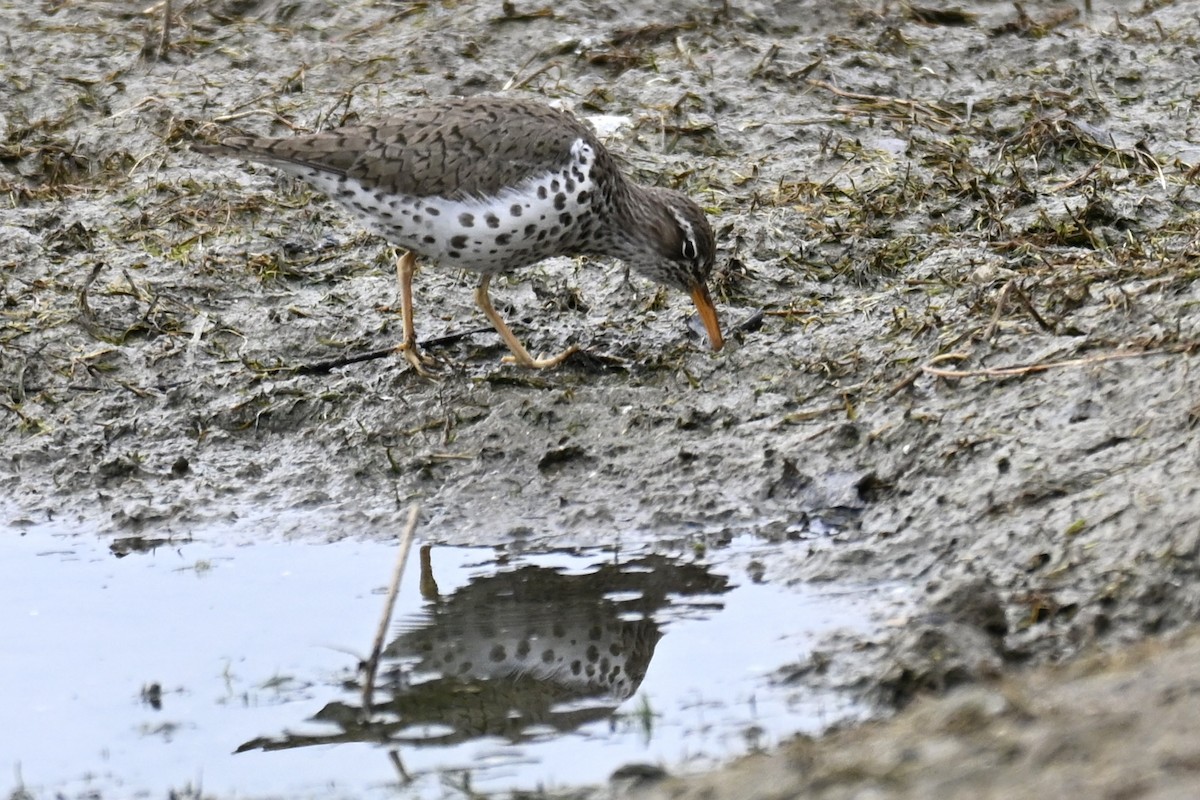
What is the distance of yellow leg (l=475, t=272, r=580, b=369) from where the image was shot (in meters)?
8.04

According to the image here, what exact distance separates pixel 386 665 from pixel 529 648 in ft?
1.76

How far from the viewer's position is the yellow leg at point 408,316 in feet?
26.3

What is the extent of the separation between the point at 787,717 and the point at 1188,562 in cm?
143

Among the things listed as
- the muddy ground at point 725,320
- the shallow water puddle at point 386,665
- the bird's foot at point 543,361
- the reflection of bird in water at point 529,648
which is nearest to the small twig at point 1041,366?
the muddy ground at point 725,320

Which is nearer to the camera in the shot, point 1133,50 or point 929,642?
point 929,642

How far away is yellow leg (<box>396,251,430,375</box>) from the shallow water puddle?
1412mm

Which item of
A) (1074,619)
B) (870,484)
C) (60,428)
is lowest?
(60,428)

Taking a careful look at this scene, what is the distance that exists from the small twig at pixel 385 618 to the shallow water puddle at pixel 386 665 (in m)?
0.09

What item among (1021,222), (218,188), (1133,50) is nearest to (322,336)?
(218,188)

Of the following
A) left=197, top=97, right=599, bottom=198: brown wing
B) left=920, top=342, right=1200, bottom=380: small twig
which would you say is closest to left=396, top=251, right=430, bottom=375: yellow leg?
left=197, top=97, right=599, bottom=198: brown wing

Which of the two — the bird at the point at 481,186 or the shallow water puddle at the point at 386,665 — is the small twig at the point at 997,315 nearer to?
the bird at the point at 481,186

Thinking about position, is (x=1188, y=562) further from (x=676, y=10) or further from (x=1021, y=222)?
(x=676, y=10)

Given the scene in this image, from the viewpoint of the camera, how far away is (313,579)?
21.7 feet

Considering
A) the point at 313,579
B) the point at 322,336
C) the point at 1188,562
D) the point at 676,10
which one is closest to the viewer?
the point at 1188,562
